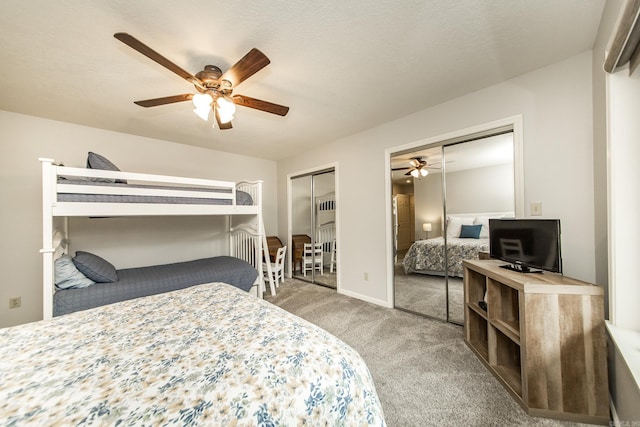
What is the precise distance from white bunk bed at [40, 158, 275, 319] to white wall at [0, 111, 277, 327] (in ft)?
1.25

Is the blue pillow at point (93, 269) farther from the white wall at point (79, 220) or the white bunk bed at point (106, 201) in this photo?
the white wall at point (79, 220)

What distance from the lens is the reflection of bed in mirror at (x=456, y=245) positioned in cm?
228

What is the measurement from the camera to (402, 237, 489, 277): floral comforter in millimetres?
2363

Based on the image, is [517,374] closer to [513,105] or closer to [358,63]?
[513,105]

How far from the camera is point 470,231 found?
236 centimetres

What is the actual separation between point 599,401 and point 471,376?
0.60 metres

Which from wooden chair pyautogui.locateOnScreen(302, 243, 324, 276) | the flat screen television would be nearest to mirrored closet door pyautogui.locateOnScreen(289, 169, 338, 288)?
wooden chair pyautogui.locateOnScreen(302, 243, 324, 276)

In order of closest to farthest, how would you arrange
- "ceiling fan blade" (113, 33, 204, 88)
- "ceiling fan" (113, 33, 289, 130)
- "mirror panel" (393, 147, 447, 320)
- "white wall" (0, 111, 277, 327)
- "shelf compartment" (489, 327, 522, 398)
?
"ceiling fan blade" (113, 33, 204, 88) → "ceiling fan" (113, 33, 289, 130) → "shelf compartment" (489, 327, 522, 398) → "white wall" (0, 111, 277, 327) → "mirror panel" (393, 147, 447, 320)

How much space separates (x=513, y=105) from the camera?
6.60 feet

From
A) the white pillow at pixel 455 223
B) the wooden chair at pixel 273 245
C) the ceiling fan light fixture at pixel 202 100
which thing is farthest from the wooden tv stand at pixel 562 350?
the wooden chair at pixel 273 245

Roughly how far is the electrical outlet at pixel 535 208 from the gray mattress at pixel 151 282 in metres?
2.89

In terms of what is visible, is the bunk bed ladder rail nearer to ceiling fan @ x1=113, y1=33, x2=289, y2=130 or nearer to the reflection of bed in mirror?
ceiling fan @ x1=113, y1=33, x2=289, y2=130

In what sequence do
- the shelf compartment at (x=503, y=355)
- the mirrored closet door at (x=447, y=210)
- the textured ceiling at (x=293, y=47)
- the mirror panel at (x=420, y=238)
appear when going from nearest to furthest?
the textured ceiling at (x=293, y=47), the shelf compartment at (x=503, y=355), the mirrored closet door at (x=447, y=210), the mirror panel at (x=420, y=238)

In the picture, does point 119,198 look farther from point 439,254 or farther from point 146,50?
point 439,254
